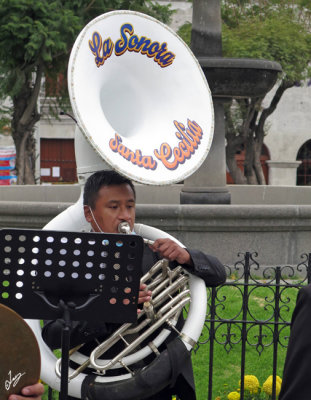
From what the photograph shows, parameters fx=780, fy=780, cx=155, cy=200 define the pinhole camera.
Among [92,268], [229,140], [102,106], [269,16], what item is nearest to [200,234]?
[102,106]

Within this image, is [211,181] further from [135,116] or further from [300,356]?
[300,356]

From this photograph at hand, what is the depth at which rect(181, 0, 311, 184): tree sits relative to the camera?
18781mm

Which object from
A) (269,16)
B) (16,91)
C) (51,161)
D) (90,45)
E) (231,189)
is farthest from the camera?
(51,161)

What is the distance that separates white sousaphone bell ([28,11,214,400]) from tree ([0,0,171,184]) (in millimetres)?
11943

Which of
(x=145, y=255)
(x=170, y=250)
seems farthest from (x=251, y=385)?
(x=170, y=250)

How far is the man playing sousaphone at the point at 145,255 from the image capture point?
296cm

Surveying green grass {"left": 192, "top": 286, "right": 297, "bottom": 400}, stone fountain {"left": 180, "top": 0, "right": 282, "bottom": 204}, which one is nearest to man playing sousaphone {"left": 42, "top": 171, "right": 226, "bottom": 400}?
green grass {"left": 192, "top": 286, "right": 297, "bottom": 400}

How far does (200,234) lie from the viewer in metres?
7.45

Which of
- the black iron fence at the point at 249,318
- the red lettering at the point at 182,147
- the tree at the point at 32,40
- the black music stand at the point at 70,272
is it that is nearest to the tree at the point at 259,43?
the tree at the point at 32,40

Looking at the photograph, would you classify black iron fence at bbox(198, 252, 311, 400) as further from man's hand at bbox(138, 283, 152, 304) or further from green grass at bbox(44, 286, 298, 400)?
man's hand at bbox(138, 283, 152, 304)

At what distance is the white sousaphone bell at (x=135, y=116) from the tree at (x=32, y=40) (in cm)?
1194

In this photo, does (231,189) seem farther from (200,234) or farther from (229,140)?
(229,140)

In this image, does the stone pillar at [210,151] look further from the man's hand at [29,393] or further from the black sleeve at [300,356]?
the black sleeve at [300,356]

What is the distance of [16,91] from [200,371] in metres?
12.7
